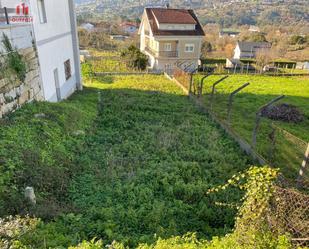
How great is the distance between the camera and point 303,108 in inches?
498

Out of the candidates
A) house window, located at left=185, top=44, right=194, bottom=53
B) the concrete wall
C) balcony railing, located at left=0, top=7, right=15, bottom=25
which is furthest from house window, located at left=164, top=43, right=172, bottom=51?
balcony railing, located at left=0, top=7, right=15, bottom=25

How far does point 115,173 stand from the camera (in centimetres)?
627

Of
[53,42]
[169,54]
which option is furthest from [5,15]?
[169,54]

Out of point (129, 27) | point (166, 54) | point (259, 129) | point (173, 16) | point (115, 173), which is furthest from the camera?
point (129, 27)

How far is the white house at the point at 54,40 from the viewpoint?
27.8ft

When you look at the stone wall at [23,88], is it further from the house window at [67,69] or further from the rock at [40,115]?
the house window at [67,69]

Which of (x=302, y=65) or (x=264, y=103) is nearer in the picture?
(x=264, y=103)

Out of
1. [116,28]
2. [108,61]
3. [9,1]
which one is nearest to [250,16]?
[116,28]

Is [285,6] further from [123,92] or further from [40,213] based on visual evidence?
[40,213]

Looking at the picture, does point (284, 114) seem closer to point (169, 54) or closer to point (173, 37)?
point (173, 37)

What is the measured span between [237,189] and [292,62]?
36.5 m

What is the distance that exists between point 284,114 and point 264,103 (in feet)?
7.04

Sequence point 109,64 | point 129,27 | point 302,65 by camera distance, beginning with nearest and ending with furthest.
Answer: point 109,64, point 302,65, point 129,27

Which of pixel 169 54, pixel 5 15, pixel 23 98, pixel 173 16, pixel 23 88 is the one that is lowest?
pixel 169 54
